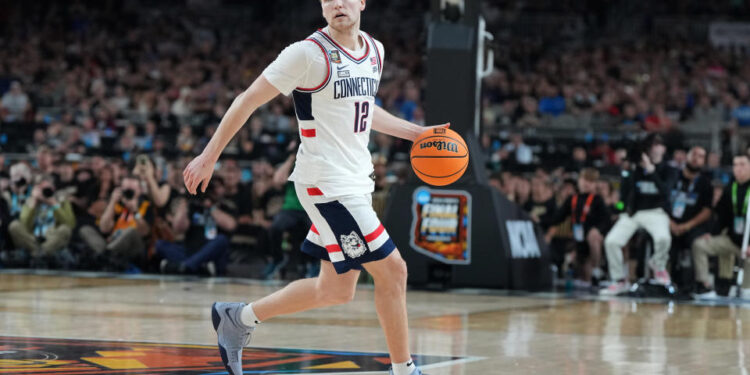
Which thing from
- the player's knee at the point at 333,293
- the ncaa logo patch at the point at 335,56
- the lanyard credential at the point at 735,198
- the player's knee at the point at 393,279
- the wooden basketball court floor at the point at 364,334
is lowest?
the wooden basketball court floor at the point at 364,334

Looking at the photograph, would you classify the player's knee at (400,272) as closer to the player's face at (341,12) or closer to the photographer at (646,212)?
the player's face at (341,12)

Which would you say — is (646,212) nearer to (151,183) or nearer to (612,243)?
→ (612,243)

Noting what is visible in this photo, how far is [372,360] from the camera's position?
275 inches

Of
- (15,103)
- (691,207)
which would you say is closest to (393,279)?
(691,207)

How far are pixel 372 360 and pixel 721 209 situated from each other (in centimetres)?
796

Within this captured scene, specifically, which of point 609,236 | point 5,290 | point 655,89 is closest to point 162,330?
point 5,290

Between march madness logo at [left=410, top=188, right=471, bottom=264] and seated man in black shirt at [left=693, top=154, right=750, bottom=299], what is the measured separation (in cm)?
299

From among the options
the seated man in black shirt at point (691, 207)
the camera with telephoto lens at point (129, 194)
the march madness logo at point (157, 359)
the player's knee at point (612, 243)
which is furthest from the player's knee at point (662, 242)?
the camera with telephoto lens at point (129, 194)

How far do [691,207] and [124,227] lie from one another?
302 inches

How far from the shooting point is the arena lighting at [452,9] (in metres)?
12.9

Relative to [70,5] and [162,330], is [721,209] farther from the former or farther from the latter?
[70,5]

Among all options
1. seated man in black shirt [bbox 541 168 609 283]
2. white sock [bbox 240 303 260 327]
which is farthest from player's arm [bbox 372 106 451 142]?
seated man in black shirt [bbox 541 168 609 283]

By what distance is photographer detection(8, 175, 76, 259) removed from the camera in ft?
50.3

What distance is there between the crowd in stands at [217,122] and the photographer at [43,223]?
0.09 ft
